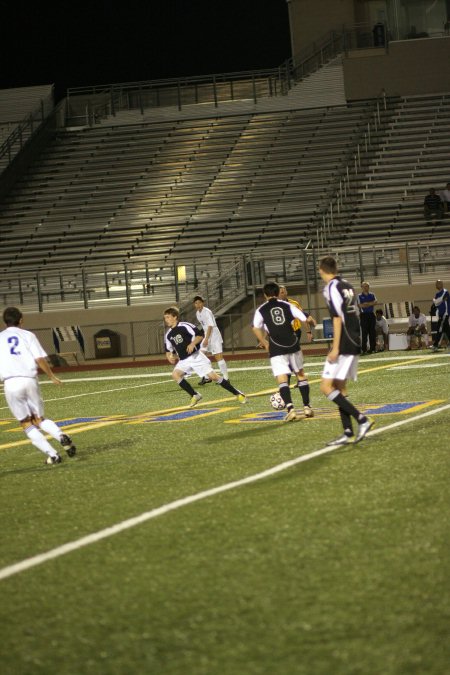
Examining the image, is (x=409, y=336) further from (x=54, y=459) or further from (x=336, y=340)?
(x=54, y=459)

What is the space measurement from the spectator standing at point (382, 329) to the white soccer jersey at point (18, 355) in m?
19.2

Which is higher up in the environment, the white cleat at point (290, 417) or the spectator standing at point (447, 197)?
the spectator standing at point (447, 197)

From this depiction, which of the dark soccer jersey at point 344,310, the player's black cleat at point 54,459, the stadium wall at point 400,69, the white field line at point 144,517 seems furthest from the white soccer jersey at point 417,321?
the player's black cleat at point 54,459

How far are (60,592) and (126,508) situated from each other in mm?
2287

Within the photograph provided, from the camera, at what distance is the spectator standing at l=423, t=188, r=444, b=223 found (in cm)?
3491

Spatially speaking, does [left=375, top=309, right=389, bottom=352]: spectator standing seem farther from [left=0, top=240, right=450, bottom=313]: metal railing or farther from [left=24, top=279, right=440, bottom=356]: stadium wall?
[left=0, top=240, right=450, bottom=313]: metal railing

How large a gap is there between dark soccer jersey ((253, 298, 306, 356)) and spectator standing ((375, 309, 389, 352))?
15765 millimetres

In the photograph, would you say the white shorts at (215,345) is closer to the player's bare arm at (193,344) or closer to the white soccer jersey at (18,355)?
the player's bare arm at (193,344)

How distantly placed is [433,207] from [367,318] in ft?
27.2

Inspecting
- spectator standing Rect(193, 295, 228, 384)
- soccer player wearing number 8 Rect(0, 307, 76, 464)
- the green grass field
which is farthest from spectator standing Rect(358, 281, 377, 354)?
soccer player wearing number 8 Rect(0, 307, 76, 464)

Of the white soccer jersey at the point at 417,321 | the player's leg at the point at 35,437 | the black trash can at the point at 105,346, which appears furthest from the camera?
the black trash can at the point at 105,346

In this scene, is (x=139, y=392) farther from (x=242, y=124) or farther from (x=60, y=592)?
(x=242, y=124)

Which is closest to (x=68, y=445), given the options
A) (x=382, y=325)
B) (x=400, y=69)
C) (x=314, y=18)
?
(x=382, y=325)

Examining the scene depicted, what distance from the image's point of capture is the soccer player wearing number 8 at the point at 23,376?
1052 cm
